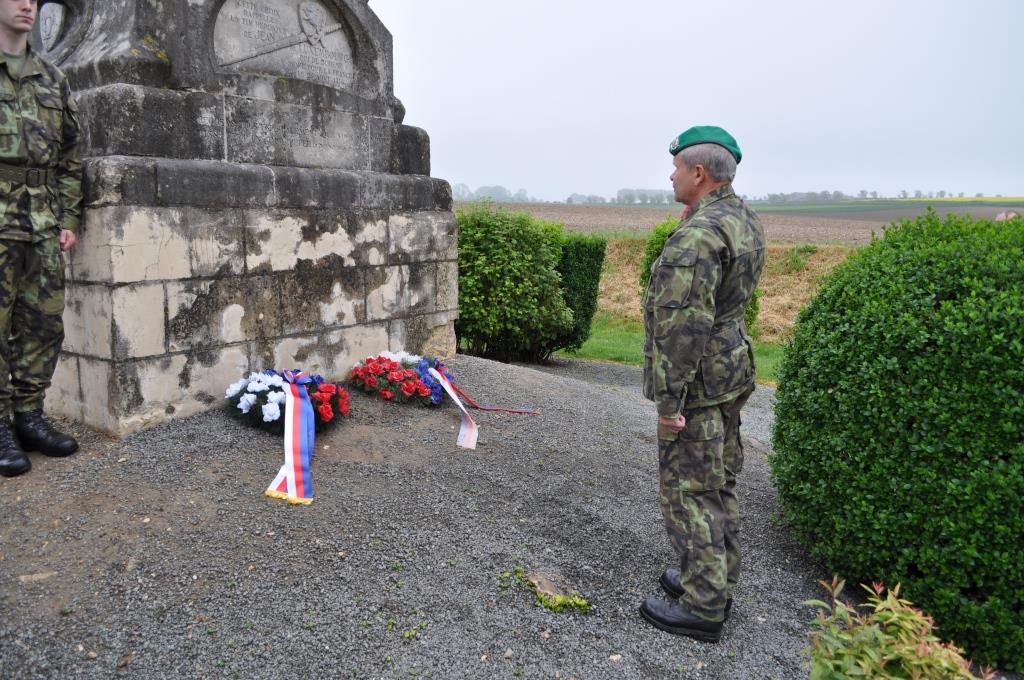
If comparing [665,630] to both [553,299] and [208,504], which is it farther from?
[553,299]

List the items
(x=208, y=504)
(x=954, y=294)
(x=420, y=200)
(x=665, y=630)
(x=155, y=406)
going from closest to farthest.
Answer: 1. (x=665, y=630)
2. (x=954, y=294)
3. (x=208, y=504)
4. (x=155, y=406)
5. (x=420, y=200)

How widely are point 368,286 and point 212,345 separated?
4.35 ft

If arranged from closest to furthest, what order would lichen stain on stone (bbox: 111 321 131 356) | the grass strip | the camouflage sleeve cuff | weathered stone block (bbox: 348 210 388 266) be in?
1. the camouflage sleeve cuff
2. lichen stain on stone (bbox: 111 321 131 356)
3. weathered stone block (bbox: 348 210 388 266)
4. the grass strip

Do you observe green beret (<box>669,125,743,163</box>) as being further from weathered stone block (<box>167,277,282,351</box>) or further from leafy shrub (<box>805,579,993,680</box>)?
weathered stone block (<box>167,277,282,351</box>)

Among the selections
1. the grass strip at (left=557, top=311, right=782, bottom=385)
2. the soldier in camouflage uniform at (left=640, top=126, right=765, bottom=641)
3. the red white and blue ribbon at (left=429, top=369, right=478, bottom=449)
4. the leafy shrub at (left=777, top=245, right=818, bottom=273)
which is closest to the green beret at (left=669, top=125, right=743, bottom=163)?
the soldier in camouflage uniform at (left=640, top=126, right=765, bottom=641)

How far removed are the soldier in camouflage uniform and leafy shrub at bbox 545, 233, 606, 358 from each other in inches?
297

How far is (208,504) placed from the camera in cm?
370

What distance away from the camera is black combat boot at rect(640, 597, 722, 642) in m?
3.21

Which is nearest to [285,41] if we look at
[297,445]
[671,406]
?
[297,445]

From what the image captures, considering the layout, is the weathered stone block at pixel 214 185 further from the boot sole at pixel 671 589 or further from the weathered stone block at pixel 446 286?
the boot sole at pixel 671 589

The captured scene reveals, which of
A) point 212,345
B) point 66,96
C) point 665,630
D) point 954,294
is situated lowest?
point 665,630

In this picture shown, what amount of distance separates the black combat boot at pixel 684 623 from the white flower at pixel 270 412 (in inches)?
93.5

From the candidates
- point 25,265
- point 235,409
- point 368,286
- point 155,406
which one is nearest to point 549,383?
point 368,286

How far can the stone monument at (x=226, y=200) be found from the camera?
4.21 meters
